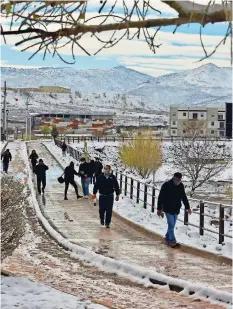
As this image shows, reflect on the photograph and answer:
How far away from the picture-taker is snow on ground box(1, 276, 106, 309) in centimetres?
708

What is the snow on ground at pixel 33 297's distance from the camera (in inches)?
279

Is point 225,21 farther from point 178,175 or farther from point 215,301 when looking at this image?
point 178,175

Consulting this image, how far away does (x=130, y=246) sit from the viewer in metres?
12.0

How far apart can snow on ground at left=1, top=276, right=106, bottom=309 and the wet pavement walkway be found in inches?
83.8

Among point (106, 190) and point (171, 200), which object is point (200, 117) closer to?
point (106, 190)

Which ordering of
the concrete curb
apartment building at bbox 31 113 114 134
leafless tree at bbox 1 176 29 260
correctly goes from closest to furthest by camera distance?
leafless tree at bbox 1 176 29 260 < the concrete curb < apartment building at bbox 31 113 114 134

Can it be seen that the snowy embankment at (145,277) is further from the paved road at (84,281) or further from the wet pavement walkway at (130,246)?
the wet pavement walkway at (130,246)

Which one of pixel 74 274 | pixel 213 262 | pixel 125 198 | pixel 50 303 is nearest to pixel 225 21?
pixel 50 303

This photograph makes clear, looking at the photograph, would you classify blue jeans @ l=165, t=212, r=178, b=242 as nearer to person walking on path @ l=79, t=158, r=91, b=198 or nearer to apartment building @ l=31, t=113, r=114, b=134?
person walking on path @ l=79, t=158, r=91, b=198

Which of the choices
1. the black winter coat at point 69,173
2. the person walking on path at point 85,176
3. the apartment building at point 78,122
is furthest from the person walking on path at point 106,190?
the apartment building at point 78,122

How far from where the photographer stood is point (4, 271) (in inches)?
350

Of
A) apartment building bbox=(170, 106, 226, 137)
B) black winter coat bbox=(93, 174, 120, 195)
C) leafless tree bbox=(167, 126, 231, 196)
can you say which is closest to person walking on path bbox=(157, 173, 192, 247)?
black winter coat bbox=(93, 174, 120, 195)

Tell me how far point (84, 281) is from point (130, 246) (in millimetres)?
2797

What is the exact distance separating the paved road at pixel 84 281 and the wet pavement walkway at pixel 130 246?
68 centimetres
